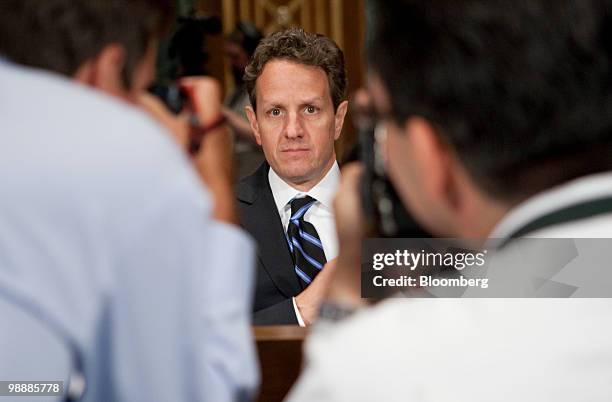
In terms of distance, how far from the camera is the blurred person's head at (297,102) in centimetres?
209

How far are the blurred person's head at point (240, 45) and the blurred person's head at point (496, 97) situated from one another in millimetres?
2693

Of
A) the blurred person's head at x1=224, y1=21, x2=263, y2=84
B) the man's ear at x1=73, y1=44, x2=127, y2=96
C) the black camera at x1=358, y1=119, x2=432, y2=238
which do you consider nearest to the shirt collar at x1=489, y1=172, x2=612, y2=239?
the black camera at x1=358, y1=119, x2=432, y2=238

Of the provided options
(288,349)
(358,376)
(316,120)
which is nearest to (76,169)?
(358,376)

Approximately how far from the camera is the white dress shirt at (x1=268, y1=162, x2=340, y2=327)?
199 centimetres

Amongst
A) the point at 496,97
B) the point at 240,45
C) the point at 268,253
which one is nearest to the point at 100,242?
the point at 496,97

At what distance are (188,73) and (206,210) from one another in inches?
60.3

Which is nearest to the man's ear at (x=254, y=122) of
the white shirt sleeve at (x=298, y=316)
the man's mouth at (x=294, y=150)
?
the man's mouth at (x=294, y=150)

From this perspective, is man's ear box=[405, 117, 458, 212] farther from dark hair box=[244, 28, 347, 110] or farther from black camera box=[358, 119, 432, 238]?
dark hair box=[244, 28, 347, 110]

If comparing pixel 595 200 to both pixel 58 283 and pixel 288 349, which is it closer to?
pixel 58 283

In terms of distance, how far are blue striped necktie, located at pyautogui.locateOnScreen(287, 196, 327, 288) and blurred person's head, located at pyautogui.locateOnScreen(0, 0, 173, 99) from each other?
1.14m

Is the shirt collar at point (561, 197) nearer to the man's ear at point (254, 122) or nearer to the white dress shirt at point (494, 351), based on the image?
the white dress shirt at point (494, 351)

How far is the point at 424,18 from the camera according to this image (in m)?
0.74

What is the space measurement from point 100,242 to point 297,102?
1.46m

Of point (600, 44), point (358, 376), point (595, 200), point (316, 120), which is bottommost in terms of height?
point (358, 376)
